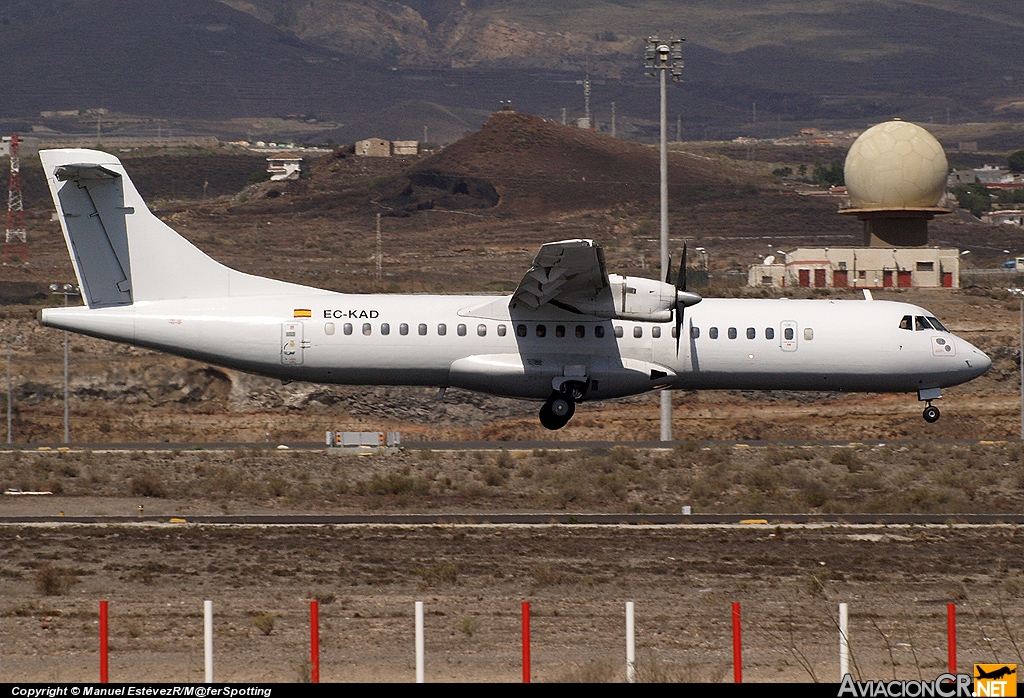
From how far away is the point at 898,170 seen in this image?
7625 cm

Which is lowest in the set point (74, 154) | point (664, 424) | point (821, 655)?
point (821, 655)

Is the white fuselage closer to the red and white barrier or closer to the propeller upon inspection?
the propeller

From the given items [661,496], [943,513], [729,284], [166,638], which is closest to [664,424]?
[661,496]

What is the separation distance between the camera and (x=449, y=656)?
20.6 m

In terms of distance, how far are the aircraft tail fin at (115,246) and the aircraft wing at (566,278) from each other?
26.1 ft

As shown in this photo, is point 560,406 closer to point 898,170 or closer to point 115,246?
point 115,246

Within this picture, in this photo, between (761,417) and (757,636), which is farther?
(761,417)

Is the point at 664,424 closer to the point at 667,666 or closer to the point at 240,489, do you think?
the point at 240,489

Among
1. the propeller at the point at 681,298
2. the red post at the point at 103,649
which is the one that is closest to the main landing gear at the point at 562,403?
the propeller at the point at 681,298

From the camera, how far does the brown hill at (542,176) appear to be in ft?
465

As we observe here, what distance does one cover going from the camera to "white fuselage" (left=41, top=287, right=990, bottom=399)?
34.9m

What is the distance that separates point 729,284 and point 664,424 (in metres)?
43.8

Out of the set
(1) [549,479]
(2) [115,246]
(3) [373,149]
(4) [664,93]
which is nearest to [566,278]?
(1) [549,479]

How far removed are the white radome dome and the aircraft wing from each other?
47.4 m
